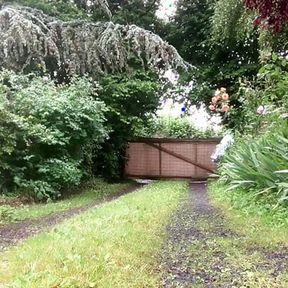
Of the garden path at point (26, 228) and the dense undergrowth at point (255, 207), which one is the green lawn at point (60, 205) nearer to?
the garden path at point (26, 228)

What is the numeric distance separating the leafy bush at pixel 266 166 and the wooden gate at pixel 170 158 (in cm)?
743

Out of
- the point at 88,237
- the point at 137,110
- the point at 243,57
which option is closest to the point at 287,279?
the point at 88,237

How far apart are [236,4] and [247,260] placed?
Answer: 8.30 m

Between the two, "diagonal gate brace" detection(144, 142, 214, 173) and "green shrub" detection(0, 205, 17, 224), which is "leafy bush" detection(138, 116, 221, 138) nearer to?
"diagonal gate brace" detection(144, 142, 214, 173)

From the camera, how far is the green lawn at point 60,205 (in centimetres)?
634

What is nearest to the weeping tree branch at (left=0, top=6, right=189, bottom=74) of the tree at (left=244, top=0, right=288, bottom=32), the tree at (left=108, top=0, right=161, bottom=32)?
the tree at (left=108, top=0, right=161, bottom=32)

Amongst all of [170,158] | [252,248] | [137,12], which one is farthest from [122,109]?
[252,248]

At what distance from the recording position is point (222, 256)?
10.7 ft

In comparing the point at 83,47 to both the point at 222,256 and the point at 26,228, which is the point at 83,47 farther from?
the point at 222,256

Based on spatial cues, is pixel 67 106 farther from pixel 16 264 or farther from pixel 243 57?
pixel 243 57

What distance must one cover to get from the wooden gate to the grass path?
955 cm

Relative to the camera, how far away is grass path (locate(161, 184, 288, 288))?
2703 mm

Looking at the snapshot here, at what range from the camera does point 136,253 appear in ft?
10.4

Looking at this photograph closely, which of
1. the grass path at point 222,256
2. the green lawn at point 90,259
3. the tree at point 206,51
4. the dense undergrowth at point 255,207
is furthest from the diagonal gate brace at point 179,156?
the green lawn at point 90,259
